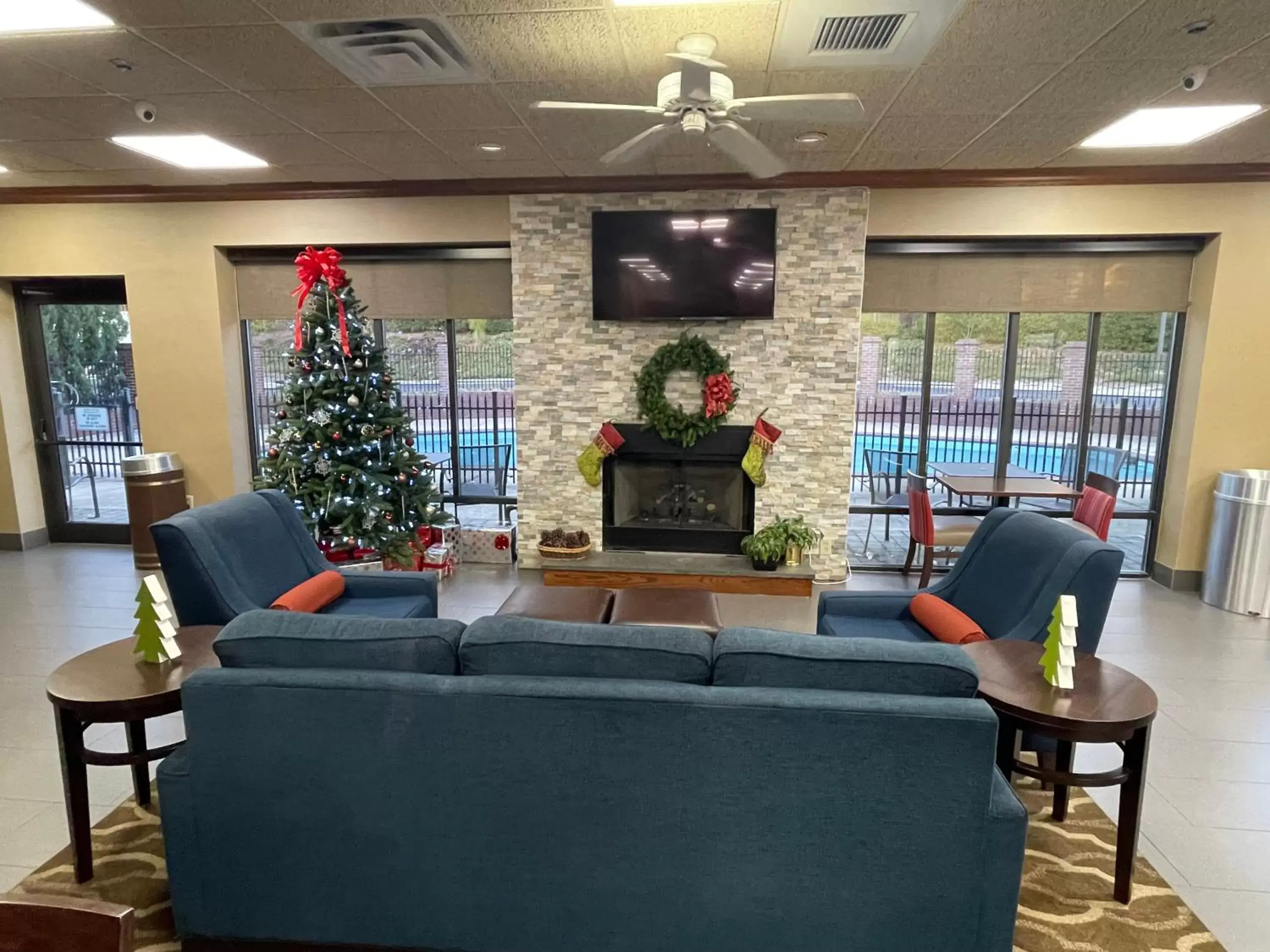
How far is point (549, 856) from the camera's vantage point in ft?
6.33

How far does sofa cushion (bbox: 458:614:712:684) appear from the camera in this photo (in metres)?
1.96

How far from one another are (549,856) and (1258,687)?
13.4ft

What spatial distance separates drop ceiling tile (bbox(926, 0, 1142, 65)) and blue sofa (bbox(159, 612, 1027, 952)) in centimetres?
240

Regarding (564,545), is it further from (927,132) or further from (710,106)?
(927,132)

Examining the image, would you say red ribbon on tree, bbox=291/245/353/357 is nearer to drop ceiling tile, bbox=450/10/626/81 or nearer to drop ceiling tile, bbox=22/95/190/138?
drop ceiling tile, bbox=22/95/190/138

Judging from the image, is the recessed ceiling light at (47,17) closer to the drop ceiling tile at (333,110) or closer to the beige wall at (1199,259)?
the drop ceiling tile at (333,110)

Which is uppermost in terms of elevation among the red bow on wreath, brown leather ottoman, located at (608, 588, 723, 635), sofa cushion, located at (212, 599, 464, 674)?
the red bow on wreath

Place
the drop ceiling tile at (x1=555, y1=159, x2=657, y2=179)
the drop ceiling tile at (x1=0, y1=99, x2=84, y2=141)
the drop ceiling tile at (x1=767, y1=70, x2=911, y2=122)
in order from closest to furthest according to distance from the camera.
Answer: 1. the drop ceiling tile at (x1=767, y1=70, x2=911, y2=122)
2. the drop ceiling tile at (x1=0, y1=99, x2=84, y2=141)
3. the drop ceiling tile at (x1=555, y1=159, x2=657, y2=179)

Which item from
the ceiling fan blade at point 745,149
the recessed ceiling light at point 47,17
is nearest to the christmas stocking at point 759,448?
the ceiling fan blade at point 745,149

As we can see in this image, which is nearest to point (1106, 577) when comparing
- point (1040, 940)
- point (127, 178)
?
point (1040, 940)

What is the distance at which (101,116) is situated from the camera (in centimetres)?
394

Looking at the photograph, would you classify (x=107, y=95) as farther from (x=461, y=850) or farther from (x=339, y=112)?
(x=461, y=850)

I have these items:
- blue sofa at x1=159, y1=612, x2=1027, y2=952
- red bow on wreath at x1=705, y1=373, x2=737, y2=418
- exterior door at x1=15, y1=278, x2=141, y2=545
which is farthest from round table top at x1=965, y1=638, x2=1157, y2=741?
exterior door at x1=15, y1=278, x2=141, y2=545

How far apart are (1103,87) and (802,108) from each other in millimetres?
1624
